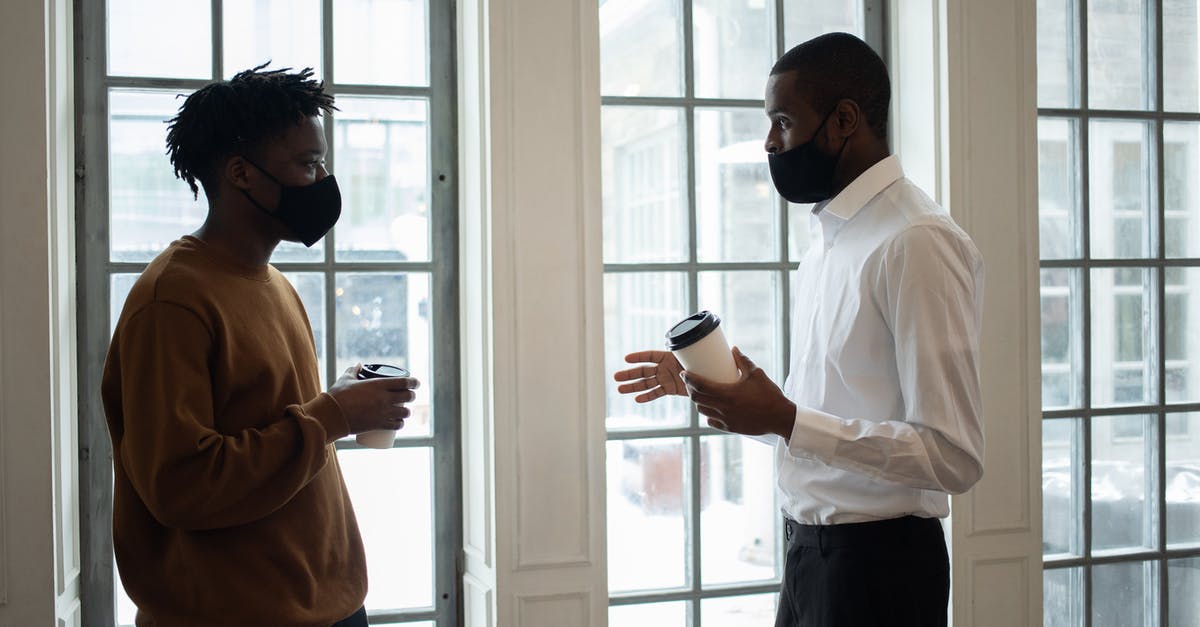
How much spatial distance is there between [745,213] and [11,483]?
6.50 ft

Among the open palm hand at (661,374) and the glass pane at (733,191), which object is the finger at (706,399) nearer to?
the open palm hand at (661,374)

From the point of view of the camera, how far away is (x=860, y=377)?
61.7 inches

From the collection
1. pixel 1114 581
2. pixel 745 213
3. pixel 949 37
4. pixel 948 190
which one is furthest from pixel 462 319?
pixel 1114 581

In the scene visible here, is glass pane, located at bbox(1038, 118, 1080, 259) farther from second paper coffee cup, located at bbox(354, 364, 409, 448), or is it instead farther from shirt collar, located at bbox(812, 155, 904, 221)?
second paper coffee cup, located at bbox(354, 364, 409, 448)

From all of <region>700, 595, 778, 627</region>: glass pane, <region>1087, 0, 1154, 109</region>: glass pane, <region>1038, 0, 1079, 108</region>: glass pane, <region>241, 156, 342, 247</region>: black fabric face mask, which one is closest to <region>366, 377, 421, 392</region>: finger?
<region>241, 156, 342, 247</region>: black fabric face mask

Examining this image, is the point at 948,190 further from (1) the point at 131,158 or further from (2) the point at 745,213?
(1) the point at 131,158

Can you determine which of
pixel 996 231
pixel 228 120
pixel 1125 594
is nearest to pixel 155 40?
pixel 228 120

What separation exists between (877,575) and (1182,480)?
204 centimetres

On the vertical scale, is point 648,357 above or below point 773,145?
below

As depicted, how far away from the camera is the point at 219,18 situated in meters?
2.40

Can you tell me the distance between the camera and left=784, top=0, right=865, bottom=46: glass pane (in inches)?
108

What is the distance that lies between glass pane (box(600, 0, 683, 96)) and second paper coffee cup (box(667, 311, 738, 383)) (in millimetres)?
1285

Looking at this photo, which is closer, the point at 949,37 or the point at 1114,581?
the point at 949,37

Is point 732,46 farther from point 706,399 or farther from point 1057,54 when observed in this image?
point 706,399
